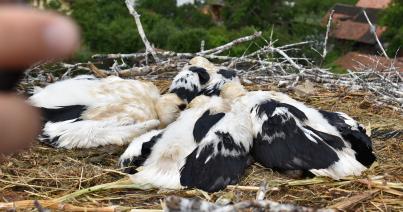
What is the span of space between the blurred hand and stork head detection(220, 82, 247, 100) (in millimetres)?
2725

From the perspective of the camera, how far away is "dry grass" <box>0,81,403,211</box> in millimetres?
2070

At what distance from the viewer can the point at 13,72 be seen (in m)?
0.41

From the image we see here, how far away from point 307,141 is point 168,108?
3.32ft

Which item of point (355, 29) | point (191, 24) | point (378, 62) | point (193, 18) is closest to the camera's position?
point (378, 62)

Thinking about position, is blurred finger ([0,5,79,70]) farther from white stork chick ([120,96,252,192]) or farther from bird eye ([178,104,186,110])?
bird eye ([178,104,186,110])

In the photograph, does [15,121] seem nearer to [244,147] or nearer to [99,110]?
[244,147]

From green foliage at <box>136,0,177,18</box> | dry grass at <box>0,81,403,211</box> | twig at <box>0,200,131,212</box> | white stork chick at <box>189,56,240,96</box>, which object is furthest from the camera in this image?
green foliage at <box>136,0,177,18</box>

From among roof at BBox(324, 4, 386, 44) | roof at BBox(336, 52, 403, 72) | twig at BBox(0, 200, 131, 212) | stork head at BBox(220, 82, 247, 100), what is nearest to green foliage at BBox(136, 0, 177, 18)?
roof at BBox(324, 4, 386, 44)

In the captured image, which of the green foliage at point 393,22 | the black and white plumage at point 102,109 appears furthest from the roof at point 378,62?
the green foliage at point 393,22

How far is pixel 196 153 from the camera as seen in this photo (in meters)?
2.30

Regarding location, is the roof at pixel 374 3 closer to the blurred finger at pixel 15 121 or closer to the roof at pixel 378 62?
the roof at pixel 378 62

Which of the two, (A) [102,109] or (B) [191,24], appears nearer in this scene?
(A) [102,109]

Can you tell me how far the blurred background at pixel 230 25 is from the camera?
11.3m

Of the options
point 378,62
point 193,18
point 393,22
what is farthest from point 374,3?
point 378,62
